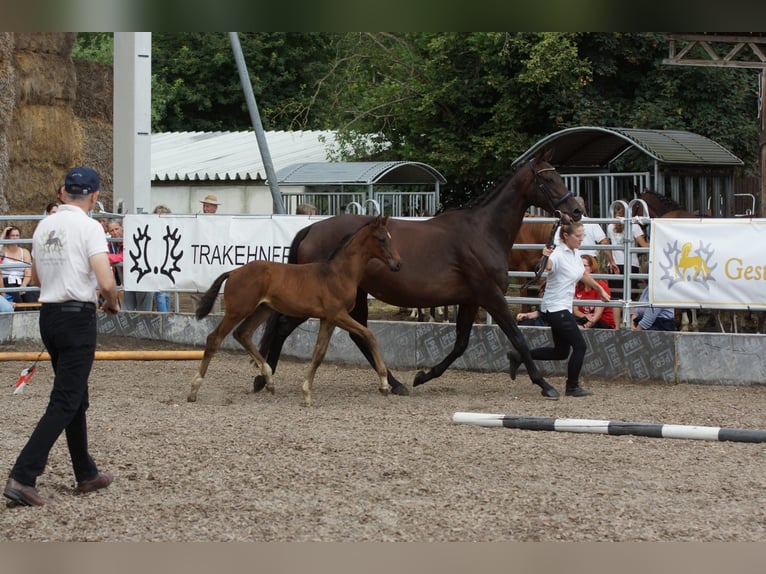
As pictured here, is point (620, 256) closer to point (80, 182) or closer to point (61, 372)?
point (80, 182)

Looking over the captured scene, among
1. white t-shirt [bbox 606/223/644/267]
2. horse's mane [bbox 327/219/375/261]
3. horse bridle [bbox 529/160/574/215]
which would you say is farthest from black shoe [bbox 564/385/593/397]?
horse's mane [bbox 327/219/375/261]

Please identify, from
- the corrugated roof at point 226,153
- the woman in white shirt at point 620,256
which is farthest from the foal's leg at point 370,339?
the corrugated roof at point 226,153

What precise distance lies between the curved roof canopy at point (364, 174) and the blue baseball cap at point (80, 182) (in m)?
16.4

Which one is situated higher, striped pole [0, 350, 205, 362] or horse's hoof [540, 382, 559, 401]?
striped pole [0, 350, 205, 362]

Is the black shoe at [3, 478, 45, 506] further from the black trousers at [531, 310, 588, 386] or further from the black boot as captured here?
the black boot

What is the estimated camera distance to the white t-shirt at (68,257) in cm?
667

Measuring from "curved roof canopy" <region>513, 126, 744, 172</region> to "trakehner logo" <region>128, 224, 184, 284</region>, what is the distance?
6.49 m

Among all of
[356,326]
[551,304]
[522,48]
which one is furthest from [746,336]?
[522,48]

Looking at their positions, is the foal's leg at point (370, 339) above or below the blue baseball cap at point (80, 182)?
below

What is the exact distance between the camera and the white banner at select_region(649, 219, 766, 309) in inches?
488

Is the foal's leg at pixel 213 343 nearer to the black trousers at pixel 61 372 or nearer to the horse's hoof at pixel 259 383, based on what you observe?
the horse's hoof at pixel 259 383

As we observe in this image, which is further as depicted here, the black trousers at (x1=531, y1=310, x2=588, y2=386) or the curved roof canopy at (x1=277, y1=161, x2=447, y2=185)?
the curved roof canopy at (x1=277, y1=161, x2=447, y2=185)

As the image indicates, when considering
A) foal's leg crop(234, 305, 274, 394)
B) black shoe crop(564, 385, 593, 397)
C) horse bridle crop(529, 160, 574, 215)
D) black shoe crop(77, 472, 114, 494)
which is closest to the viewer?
black shoe crop(77, 472, 114, 494)

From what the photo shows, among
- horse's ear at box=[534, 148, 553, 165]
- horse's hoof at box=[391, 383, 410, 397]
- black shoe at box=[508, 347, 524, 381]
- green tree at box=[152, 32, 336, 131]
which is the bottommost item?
horse's hoof at box=[391, 383, 410, 397]
